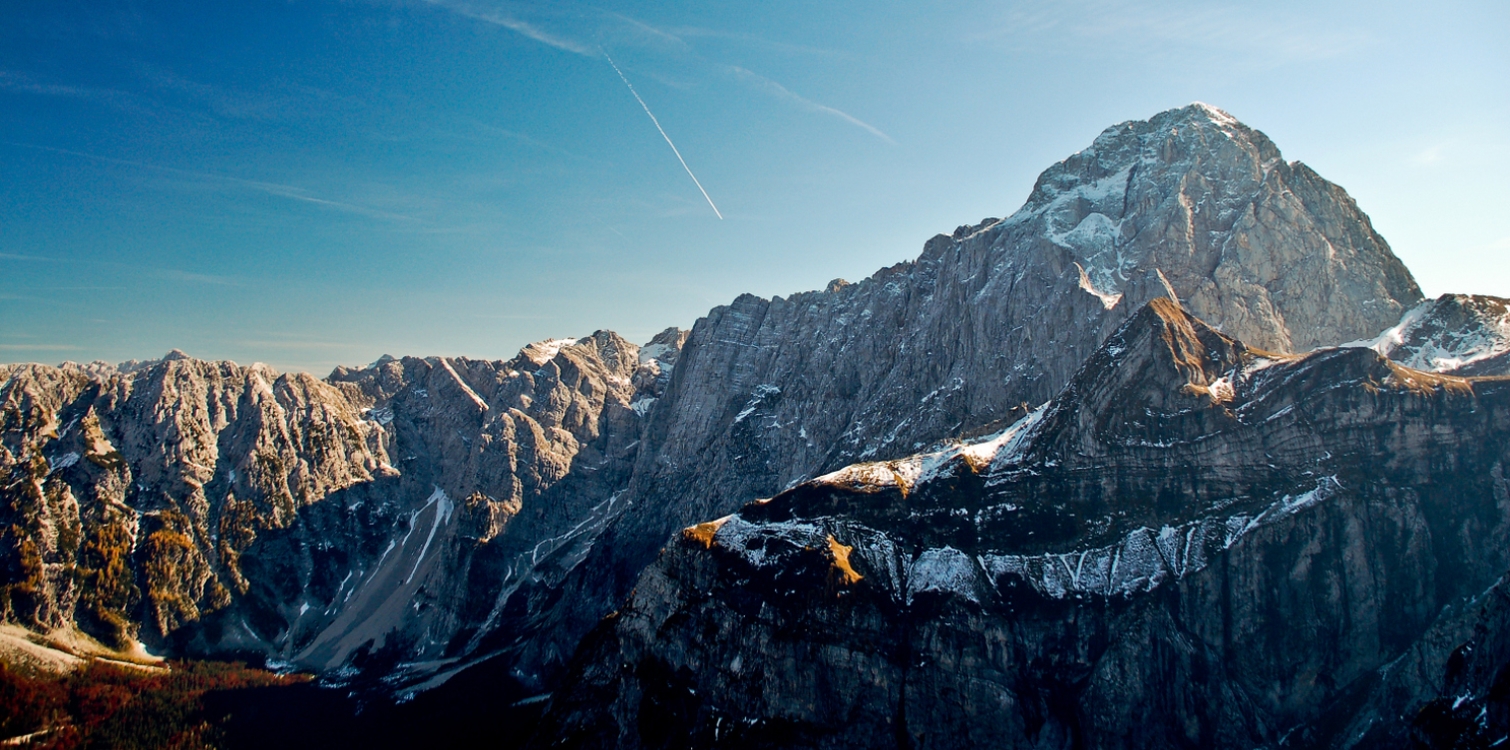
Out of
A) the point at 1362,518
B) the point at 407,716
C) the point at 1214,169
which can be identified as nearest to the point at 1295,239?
the point at 1214,169

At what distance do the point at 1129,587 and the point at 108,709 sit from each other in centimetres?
21286

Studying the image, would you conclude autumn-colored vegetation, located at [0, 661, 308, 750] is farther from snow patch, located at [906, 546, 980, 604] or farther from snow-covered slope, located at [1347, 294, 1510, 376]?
snow-covered slope, located at [1347, 294, 1510, 376]

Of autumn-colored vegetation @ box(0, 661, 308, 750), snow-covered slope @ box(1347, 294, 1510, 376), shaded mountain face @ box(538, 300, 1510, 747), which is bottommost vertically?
autumn-colored vegetation @ box(0, 661, 308, 750)

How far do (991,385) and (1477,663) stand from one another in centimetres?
10049

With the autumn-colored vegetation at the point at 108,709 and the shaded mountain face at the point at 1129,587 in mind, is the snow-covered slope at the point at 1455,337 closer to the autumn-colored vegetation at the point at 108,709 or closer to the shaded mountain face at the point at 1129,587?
the shaded mountain face at the point at 1129,587

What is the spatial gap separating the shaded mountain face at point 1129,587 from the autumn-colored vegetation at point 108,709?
11139cm

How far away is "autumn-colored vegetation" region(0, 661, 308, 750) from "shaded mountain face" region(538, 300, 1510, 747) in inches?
4386

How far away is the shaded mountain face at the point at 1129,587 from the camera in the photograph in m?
91.9

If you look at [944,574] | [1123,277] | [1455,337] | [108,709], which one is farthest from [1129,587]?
[108,709]

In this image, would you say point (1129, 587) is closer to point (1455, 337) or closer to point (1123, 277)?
point (1123, 277)

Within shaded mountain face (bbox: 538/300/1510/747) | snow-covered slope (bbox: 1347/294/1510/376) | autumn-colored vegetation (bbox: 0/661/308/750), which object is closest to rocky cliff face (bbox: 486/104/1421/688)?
snow-covered slope (bbox: 1347/294/1510/376)

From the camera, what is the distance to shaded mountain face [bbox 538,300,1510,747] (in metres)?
91.9

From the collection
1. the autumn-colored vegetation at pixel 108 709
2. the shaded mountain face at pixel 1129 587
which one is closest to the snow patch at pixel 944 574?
the shaded mountain face at pixel 1129 587

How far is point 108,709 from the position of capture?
533ft
